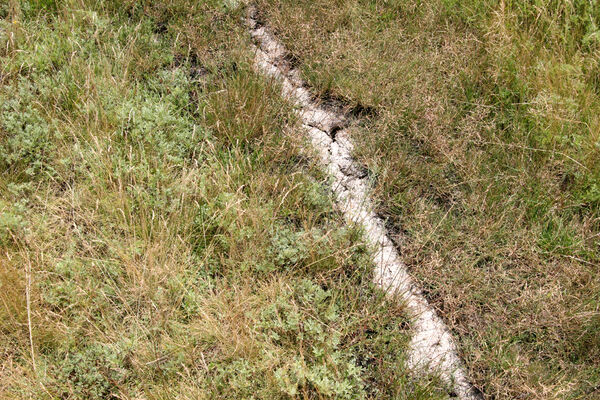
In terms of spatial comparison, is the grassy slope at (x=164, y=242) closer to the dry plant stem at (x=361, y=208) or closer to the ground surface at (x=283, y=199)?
the ground surface at (x=283, y=199)

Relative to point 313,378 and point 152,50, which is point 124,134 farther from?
point 313,378

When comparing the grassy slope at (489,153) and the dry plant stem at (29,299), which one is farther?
the grassy slope at (489,153)

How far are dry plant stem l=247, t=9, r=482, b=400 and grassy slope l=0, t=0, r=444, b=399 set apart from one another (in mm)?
126

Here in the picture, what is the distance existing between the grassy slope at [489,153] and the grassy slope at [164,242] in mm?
495

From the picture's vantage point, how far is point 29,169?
139 inches

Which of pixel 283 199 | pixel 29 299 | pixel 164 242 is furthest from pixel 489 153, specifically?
pixel 29 299

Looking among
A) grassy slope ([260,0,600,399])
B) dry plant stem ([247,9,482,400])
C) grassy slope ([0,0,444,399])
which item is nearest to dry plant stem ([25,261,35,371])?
grassy slope ([0,0,444,399])

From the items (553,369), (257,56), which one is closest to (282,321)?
(553,369)

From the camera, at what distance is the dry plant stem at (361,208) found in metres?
3.05

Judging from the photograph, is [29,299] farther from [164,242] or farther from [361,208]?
[361,208]

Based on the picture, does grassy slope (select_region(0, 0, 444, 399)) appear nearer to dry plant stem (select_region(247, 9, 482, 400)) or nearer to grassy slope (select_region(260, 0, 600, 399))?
dry plant stem (select_region(247, 9, 482, 400))

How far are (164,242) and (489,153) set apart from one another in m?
2.50

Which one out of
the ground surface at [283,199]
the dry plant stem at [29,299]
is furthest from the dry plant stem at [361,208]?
the dry plant stem at [29,299]

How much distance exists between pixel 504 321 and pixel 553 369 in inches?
14.7
